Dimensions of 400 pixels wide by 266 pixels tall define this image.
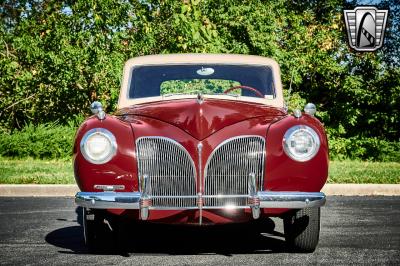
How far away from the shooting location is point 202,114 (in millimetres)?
5031

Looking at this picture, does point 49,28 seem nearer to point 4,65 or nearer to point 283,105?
point 4,65

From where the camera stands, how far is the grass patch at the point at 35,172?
421 inches

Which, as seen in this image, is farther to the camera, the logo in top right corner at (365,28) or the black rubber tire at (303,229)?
the logo in top right corner at (365,28)

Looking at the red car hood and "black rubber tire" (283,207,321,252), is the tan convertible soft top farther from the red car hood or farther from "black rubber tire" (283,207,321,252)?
"black rubber tire" (283,207,321,252)

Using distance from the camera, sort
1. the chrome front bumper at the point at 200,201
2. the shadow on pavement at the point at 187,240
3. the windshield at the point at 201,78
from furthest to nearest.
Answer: the windshield at the point at 201,78
the shadow on pavement at the point at 187,240
the chrome front bumper at the point at 200,201

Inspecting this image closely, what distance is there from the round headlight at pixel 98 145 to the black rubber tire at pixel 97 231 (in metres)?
0.50

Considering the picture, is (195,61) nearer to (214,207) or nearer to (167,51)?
(214,207)

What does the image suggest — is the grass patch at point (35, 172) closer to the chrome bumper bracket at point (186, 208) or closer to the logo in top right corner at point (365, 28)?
the chrome bumper bracket at point (186, 208)

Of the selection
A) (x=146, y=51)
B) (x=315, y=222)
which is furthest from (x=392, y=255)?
(x=146, y=51)

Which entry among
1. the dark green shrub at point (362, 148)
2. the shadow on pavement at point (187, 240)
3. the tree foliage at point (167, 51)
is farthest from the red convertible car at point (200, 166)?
the dark green shrub at point (362, 148)

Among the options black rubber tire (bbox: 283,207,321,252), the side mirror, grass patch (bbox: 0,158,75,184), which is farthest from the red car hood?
grass patch (bbox: 0,158,75,184)

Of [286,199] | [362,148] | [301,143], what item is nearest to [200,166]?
[286,199]

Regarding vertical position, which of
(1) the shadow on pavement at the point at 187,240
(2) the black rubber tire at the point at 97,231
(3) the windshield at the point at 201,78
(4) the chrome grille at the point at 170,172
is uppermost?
(3) the windshield at the point at 201,78

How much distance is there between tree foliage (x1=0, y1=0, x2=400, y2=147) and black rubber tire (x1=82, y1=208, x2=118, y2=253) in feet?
25.9
